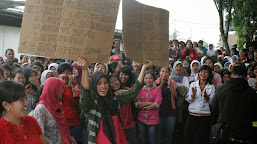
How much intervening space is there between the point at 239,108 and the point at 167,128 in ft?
5.73

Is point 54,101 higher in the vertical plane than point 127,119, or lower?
higher

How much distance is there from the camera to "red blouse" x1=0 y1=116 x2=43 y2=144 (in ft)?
7.62

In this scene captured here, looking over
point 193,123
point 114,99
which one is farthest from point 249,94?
point 114,99

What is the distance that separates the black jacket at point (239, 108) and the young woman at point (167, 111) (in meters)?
1.32

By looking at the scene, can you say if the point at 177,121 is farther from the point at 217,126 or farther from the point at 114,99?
the point at 114,99

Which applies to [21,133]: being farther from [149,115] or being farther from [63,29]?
[149,115]

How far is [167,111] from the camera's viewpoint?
570 centimetres

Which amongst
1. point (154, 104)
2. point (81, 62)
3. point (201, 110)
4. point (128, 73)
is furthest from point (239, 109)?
point (81, 62)

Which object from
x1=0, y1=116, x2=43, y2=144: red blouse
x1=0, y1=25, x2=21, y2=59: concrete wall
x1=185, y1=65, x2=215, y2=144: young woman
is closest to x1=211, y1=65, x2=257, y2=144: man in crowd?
x1=185, y1=65, x2=215, y2=144: young woman

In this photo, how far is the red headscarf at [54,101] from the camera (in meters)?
3.43

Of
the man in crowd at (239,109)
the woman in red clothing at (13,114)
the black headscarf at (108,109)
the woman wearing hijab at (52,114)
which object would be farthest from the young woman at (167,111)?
the woman in red clothing at (13,114)

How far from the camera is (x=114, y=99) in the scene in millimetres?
3658

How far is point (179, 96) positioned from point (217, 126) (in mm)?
1520

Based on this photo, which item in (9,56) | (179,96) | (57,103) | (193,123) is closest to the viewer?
(57,103)
